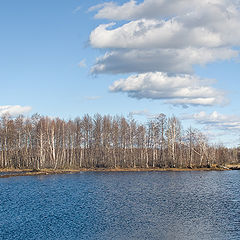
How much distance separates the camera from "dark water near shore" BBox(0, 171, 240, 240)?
86.3ft

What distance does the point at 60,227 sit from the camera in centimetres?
2875

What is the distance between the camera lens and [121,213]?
33.8 metres

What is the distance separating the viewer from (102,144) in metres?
108

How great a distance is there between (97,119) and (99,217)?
86163 mm

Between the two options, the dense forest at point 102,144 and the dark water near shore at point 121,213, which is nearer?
the dark water near shore at point 121,213

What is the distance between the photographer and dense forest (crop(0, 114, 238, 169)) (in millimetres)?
98938

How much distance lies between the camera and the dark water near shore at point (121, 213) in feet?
86.3

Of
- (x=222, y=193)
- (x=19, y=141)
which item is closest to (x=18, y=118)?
(x=19, y=141)

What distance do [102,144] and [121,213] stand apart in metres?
74.6

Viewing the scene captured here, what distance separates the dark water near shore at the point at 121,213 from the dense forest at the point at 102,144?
47921 millimetres

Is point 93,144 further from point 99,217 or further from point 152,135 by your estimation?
point 99,217

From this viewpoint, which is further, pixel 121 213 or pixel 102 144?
pixel 102 144

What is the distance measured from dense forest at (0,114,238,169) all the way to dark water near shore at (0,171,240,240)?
157 ft

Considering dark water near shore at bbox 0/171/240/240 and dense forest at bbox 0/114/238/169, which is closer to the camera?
dark water near shore at bbox 0/171/240/240
